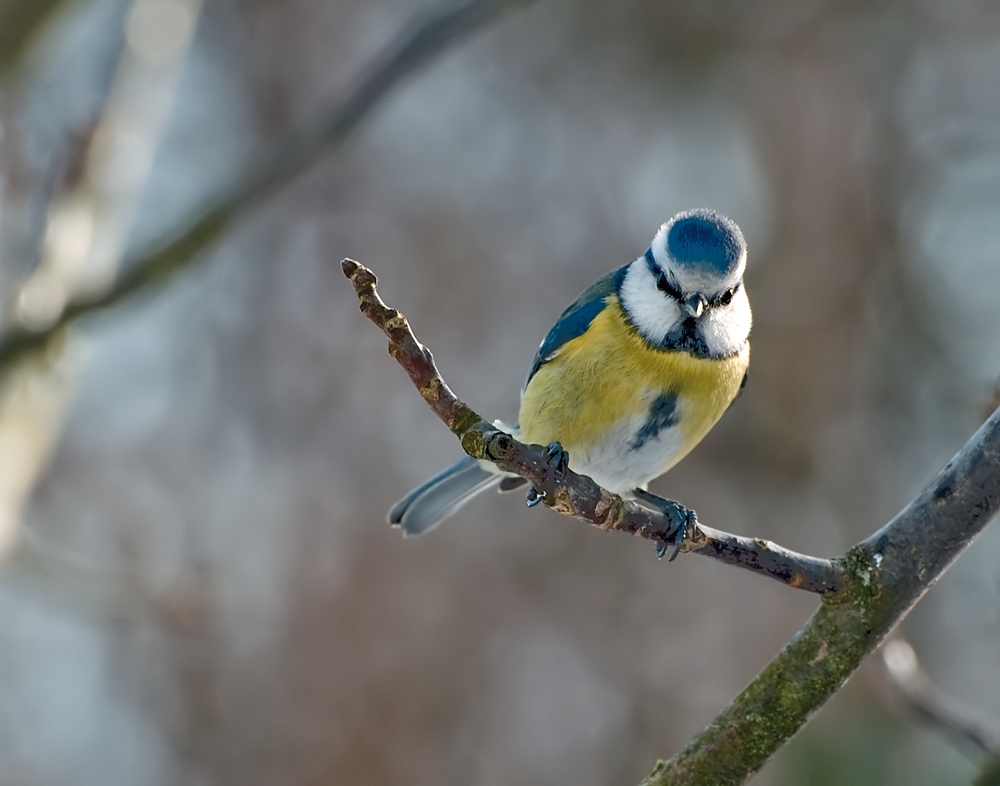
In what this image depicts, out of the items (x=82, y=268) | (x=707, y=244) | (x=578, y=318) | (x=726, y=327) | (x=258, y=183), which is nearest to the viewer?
(x=707, y=244)

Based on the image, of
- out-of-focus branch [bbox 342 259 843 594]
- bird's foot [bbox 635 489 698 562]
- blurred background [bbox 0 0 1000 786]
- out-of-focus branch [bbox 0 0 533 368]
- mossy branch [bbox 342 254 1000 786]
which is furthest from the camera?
blurred background [bbox 0 0 1000 786]

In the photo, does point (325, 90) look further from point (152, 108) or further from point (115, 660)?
point (115, 660)

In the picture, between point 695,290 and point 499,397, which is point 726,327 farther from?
point 499,397

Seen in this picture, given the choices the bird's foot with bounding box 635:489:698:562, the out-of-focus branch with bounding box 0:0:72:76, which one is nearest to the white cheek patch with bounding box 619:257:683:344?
the bird's foot with bounding box 635:489:698:562

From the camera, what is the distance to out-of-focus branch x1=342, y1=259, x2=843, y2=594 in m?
1.36

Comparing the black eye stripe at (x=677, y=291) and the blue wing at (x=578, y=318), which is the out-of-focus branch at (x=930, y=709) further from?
the blue wing at (x=578, y=318)

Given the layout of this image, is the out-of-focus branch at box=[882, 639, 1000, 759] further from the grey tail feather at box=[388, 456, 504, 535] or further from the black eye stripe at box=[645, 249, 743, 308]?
the grey tail feather at box=[388, 456, 504, 535]

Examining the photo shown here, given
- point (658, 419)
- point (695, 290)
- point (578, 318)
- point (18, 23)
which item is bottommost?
point (658, 419)

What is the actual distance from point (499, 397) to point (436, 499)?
8.93ft

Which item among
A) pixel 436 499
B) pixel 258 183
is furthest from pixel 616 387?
pixel 258 183

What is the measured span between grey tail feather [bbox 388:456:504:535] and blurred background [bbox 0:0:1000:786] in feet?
6.46

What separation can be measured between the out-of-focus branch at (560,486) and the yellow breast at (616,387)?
558mm

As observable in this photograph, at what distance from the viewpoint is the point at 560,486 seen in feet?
Result: 5.29

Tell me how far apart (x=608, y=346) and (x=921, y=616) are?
3999mm
